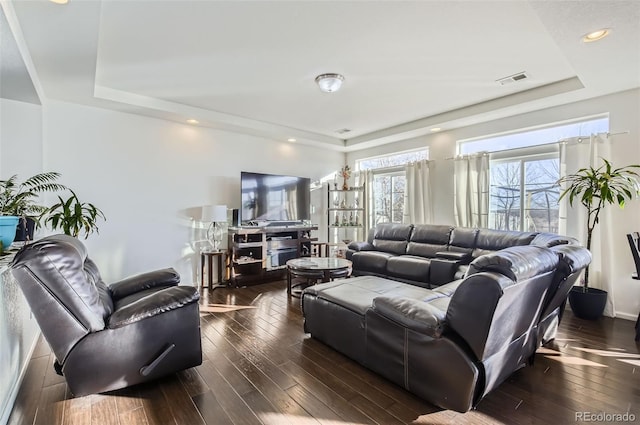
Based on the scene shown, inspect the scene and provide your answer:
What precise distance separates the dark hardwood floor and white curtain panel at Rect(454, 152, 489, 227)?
207 cm

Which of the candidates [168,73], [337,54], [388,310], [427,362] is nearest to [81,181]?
[168,73]

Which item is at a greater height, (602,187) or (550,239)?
(602,187)

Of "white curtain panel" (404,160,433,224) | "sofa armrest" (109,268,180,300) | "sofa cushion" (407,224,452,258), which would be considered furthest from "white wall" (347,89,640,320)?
"sofa armrest" (109,268,180,300)

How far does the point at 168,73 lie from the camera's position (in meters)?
3.21

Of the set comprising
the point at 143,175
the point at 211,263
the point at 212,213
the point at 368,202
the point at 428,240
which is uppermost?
the point at 143,175

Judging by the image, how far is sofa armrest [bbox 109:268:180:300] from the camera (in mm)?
2576

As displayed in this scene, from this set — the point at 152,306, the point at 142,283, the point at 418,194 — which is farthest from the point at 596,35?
the point at 142,283

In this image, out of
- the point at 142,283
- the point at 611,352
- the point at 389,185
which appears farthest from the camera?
the point at 389,185

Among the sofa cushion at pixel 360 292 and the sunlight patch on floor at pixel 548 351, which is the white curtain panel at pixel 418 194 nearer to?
the sofa cushion at pixel 360 292

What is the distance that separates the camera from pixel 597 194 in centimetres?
318

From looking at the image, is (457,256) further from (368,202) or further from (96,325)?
(96,325)

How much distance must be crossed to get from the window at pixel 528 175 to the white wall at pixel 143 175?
402cm

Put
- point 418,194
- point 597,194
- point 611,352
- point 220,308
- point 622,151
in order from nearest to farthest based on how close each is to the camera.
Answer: point 611,352, point 597,194, point 622,151, point 220,308, point 418,194

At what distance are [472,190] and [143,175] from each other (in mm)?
4857
